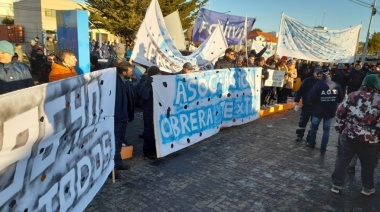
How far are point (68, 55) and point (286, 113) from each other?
291 inches

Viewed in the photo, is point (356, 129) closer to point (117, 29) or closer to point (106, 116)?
point (106, 116)

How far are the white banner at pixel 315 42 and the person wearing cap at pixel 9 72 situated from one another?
25.3ft

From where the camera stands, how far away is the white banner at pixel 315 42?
9.70 m

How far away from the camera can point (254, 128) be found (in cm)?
760

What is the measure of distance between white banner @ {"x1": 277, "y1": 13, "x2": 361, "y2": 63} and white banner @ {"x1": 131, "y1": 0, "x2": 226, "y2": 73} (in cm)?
374

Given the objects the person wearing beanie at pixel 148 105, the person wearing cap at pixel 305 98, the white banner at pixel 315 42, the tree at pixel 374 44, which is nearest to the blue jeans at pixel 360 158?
the person wearing cap at pixel 305 98

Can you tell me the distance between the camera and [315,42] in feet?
33.2

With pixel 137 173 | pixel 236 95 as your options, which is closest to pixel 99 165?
pixel 137 173

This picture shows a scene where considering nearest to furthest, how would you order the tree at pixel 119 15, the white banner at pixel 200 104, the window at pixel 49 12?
1. the white banner at pixel 200 104
2. the tree at pixel 119 15
3. the window at pixel 49 12

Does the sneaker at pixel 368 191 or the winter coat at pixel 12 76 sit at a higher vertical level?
the winter coat at pixel 12 76

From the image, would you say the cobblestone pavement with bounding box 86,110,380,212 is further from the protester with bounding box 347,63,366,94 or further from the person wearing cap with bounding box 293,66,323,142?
the protester with bounding box 347,63,366,94

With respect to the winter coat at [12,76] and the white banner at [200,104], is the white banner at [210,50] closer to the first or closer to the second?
the white banner at [200,104]

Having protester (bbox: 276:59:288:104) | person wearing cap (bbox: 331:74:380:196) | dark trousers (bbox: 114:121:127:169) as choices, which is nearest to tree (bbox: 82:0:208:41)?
protester (bbox: 276:59:288:104)

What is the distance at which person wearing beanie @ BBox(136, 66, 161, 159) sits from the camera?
16.6ft
